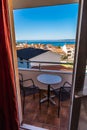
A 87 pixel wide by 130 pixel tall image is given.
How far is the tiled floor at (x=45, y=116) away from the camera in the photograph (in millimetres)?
2200

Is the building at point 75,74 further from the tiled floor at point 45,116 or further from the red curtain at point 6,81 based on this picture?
the tiled floor at point 45,116

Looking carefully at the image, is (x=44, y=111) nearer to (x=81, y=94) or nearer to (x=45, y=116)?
(x=45, y=116)

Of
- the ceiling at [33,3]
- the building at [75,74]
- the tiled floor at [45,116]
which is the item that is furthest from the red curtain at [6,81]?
the ceiling at [33,3]

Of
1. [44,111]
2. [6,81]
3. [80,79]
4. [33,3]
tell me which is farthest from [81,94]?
[33,3]

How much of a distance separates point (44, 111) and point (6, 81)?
1428 millimetres

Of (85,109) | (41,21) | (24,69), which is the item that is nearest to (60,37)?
(41,21)

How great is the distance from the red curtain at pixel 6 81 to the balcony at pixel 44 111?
2.25 ft

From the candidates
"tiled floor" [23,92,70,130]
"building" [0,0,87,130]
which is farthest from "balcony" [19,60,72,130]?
"building" [0,0,87,130]

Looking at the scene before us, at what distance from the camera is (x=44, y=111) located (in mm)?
2609

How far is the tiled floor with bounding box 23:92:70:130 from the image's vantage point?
220 cm

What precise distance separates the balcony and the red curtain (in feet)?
2.25

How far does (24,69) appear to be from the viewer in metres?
3.47

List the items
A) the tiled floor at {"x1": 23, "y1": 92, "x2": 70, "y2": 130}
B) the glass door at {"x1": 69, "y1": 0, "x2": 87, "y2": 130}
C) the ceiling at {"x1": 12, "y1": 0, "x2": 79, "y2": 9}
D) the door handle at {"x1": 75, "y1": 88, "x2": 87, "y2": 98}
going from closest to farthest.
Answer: the glass door at {"x1": 69, "y1": 0, "x2": 87, "y2": 130} < the door handle at {"x1": 75, "y1": 88, "x2": 87, "y2": 98} < the tiled floor at {"x1": 23, "y1": 92, "x2": 70, "y2": 130} < the ceiling at {"x1": 12, "y1": 0, "x2": 79, "y2": 9}

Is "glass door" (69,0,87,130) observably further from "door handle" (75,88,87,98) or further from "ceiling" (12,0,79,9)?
"ceiling" (12,0,79,9)
